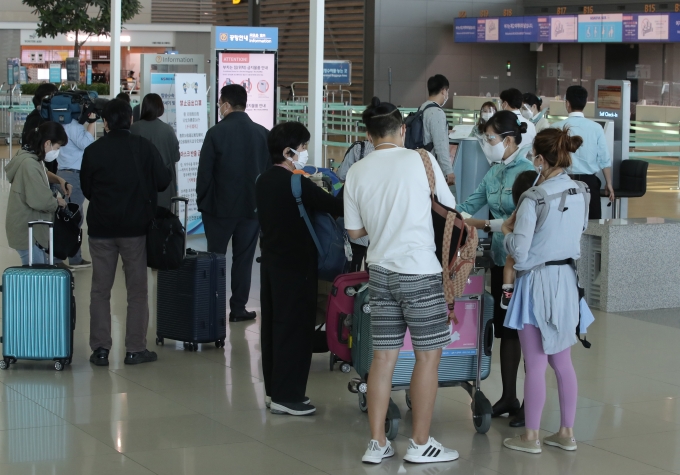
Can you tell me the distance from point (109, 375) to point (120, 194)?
1.05m

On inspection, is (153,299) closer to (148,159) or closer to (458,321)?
(148,159)

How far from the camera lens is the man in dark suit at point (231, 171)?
6.91 metres

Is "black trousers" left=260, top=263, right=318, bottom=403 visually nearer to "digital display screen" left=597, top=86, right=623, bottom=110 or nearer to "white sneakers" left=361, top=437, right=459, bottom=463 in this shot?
"white sneakers" left=361, top=437, right=459, bottom=463

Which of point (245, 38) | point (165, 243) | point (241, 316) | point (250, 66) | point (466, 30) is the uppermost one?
point (466, 30)

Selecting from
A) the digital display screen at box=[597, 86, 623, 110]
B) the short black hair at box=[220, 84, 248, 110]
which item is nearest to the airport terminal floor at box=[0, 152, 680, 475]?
the short black hair at box=[220, 84, 248, 110]

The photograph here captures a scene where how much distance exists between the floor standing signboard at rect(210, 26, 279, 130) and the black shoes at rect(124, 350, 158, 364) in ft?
16.3

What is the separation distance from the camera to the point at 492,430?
4.78 m

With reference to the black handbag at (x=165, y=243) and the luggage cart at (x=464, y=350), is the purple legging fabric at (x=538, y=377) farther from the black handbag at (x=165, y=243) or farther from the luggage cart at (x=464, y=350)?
the black handbag at (x=165, y=243)

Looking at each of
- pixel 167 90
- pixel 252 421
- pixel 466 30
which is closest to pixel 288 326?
pixel 252 421

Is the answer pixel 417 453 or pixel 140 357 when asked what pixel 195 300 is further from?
pixel 417 453

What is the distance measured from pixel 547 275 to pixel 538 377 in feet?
1.53

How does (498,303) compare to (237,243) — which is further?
(237,243)

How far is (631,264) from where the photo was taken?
769 cm

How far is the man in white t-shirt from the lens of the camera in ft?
13.2
